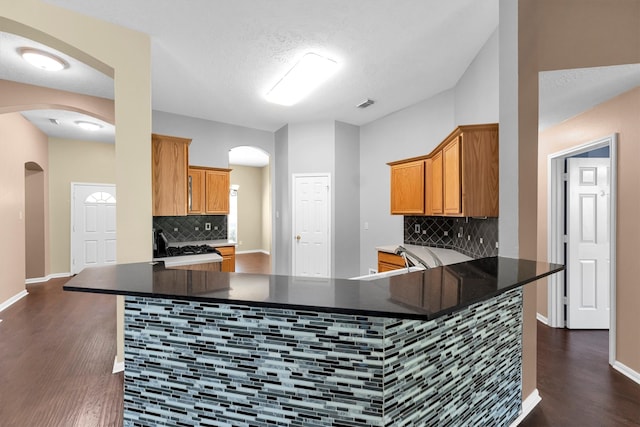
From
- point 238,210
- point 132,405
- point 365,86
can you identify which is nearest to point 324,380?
point 132,405

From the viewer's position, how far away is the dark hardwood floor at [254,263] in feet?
23.3

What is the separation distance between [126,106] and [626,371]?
477cm

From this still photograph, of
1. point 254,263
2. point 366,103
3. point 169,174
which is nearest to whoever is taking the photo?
point 169,174

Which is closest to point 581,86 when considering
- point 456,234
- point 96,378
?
point 456,234

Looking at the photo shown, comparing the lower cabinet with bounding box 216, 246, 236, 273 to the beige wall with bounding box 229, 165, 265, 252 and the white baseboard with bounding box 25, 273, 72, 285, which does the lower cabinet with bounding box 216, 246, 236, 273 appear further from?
the beige wall with bounding box 229, 165, 265, 252

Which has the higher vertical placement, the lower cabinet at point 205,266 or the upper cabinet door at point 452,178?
the upper cabinet door at point 452,178

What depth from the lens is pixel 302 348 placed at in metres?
1.09

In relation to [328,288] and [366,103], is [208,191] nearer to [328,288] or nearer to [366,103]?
[366,103]

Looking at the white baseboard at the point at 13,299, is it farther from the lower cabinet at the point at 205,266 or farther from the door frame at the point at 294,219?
the door frame at the point at 294,219

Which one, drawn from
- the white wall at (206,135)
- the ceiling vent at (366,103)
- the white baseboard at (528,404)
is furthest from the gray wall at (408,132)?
the white wall at (206,135)

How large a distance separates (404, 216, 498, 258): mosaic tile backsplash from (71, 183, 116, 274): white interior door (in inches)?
252

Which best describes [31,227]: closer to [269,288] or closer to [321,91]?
[321,91]

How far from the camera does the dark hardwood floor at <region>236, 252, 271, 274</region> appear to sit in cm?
712

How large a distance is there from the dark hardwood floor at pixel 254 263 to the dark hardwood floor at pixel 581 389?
17.0ft
